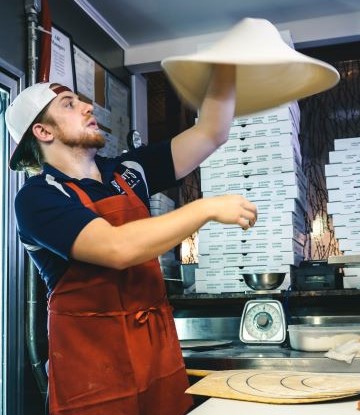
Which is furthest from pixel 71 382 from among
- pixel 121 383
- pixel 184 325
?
pixel 184 325

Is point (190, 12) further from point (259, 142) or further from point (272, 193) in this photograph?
point (272, 193)

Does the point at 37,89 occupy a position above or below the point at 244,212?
above

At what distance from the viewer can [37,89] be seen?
2064 millimetres

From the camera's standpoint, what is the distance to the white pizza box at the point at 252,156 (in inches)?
128

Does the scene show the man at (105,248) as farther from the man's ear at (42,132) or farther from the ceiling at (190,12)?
the ceiling at (190,12)

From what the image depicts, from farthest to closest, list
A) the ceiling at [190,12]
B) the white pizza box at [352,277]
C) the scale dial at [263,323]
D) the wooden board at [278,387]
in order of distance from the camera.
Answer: the ceiling at [190,12] < the white pizza box at [352,277] < the scale dial at [263,323] < the wooden board at [278,387]

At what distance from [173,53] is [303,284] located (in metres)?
1.97

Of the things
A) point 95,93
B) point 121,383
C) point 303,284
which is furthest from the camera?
point 95,93

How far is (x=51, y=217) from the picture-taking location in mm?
1603

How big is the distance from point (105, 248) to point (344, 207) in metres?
2.12

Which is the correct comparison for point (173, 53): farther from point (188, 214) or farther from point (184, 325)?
point (188, 214)

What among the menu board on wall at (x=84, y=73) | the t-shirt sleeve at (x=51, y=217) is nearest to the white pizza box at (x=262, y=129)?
the menu board on wall at (x=84, y=73)

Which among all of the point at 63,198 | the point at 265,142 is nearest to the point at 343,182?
the point at 265,142

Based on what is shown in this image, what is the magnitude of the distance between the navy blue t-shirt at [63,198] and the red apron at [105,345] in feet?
0.20
